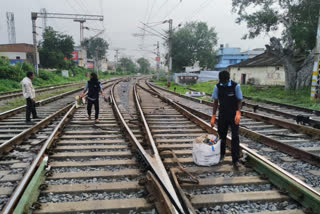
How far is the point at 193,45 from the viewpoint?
6125 centimetres

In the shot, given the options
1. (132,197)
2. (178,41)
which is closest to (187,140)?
(132,197)

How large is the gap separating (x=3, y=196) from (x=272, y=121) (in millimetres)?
7408

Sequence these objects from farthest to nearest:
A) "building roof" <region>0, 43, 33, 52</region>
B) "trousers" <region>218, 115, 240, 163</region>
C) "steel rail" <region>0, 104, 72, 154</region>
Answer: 1. "building roof" <region>0, 43, 33, 52</region>
2. "steel rail" <region>0, 104, 72, 154</region>
3. "trousers" <region>218, 115, 240, 163</region>

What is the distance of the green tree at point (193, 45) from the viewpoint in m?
59.5

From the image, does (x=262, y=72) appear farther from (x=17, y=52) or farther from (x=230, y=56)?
(x=17, y=52)

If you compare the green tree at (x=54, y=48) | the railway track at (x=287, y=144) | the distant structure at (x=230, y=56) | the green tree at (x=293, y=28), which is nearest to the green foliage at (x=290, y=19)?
the green tree at (x=293, y=28)

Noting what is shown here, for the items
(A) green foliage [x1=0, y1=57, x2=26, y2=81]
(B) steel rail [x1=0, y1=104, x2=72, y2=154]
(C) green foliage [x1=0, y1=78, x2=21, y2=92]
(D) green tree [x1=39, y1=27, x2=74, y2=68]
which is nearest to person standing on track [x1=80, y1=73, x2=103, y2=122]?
(B) steel rail [x1=0, y1=104, x2=72, y2=154]

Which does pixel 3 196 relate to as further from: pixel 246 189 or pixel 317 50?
pixel 317 50

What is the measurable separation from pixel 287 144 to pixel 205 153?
2064 millimetres

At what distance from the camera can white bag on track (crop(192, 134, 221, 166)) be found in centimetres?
417

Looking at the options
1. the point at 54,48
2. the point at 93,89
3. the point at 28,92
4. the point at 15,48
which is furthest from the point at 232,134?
the point at 15,48

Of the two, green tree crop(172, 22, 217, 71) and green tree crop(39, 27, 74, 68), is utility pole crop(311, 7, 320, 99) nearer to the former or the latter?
green tree crop(39, 27, 74, 68)

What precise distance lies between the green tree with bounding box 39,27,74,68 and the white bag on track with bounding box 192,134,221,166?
47.2 m

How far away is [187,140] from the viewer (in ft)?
19.0
